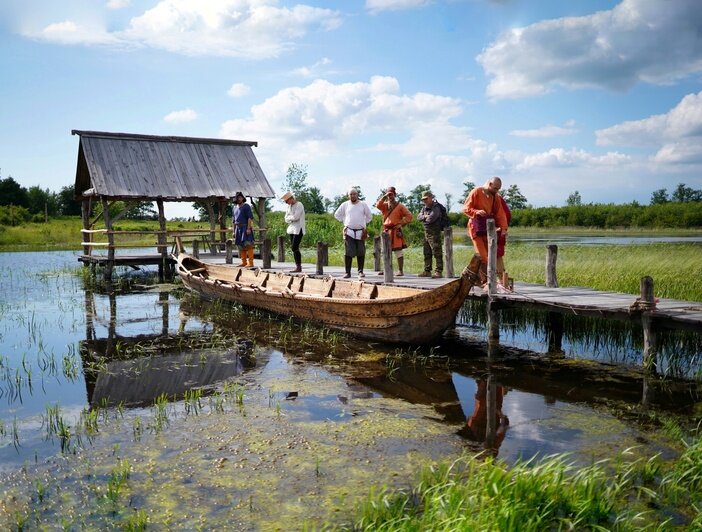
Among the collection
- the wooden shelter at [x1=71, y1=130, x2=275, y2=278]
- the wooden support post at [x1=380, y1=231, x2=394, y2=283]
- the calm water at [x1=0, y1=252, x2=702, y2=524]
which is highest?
the wooden shelter at [x1=71, y1=130, x2=275, y2=278]

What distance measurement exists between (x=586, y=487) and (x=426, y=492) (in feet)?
3.40

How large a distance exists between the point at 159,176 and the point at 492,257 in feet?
48.7

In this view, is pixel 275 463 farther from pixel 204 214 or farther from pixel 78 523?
pixel 204 214

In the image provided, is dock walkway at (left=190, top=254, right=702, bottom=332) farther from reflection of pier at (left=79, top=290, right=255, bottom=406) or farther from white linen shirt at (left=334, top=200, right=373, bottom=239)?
reflection of pier at (left=79, top=290, right=255, bottom=406)

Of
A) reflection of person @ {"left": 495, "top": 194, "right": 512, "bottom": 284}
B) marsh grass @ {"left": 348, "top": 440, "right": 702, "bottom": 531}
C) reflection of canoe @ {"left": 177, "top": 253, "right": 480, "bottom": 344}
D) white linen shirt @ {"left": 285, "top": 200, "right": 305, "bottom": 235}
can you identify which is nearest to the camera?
marsh grass @ {"left": 348, "top": 440, "right": 702, "bottom": 531}

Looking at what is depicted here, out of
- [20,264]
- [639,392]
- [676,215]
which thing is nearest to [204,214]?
[20,264]

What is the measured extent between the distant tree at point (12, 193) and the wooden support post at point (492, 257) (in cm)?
5059

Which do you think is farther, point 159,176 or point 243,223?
point 159,176

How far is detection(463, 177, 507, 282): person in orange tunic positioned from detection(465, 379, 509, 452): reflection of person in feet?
7.64

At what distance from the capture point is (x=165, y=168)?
21.5m

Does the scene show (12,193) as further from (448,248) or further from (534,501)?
(534,501)

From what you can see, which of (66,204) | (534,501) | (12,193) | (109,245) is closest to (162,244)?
→ (109,245)

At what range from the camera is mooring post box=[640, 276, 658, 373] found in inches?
303

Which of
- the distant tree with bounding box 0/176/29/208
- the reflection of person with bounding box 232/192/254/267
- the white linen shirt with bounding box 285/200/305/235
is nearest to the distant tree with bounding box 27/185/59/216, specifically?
the distant tree with bounding box 0/176/29/208
